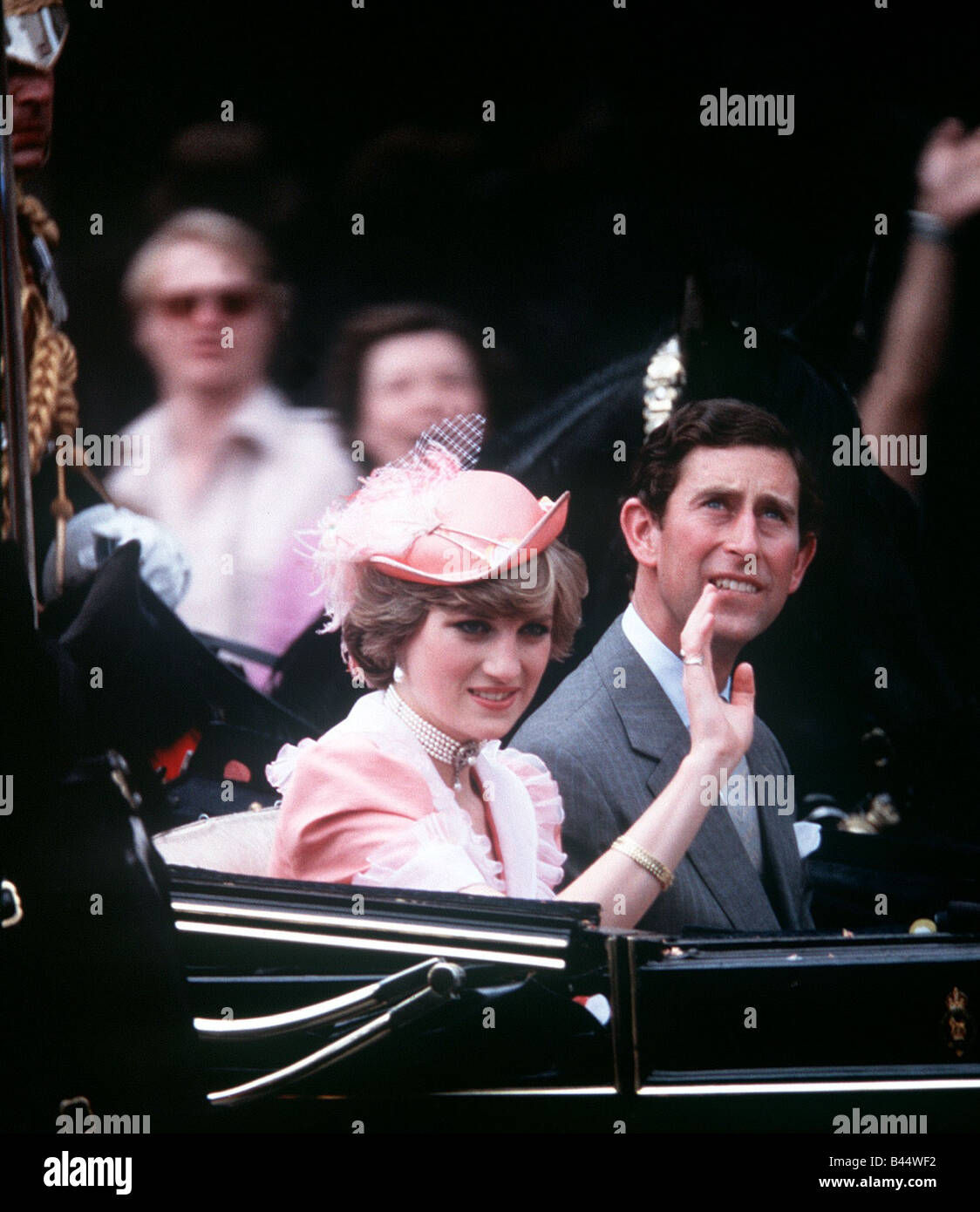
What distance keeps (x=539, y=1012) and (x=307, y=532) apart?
4.56ft

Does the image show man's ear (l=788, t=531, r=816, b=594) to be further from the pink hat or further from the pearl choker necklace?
the pearl choker necklace

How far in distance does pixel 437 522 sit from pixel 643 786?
2.83 ft

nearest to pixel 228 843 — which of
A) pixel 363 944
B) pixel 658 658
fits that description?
pixel 363 944

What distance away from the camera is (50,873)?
3145 millimetres

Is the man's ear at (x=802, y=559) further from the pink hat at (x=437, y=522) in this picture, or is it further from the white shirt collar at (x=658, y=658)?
the pink hat at (x=437, y=522)

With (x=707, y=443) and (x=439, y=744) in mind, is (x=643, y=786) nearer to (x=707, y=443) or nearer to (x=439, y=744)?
(x=439, y=744)

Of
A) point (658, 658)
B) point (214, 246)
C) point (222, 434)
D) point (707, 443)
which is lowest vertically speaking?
point (658, 658)

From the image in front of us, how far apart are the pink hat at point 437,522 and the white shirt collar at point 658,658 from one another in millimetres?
318

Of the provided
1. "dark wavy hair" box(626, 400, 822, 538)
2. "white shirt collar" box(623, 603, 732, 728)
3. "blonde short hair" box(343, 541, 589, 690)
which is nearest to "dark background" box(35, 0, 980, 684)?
"dark wavy hair" box(626, 400, 822, 538)

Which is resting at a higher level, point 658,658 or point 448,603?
point 448,603

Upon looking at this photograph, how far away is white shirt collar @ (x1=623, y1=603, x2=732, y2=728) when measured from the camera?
3512 mm

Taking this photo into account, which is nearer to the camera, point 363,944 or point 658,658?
point 363,944

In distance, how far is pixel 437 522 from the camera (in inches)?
134

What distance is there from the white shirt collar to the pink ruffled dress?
39cm
